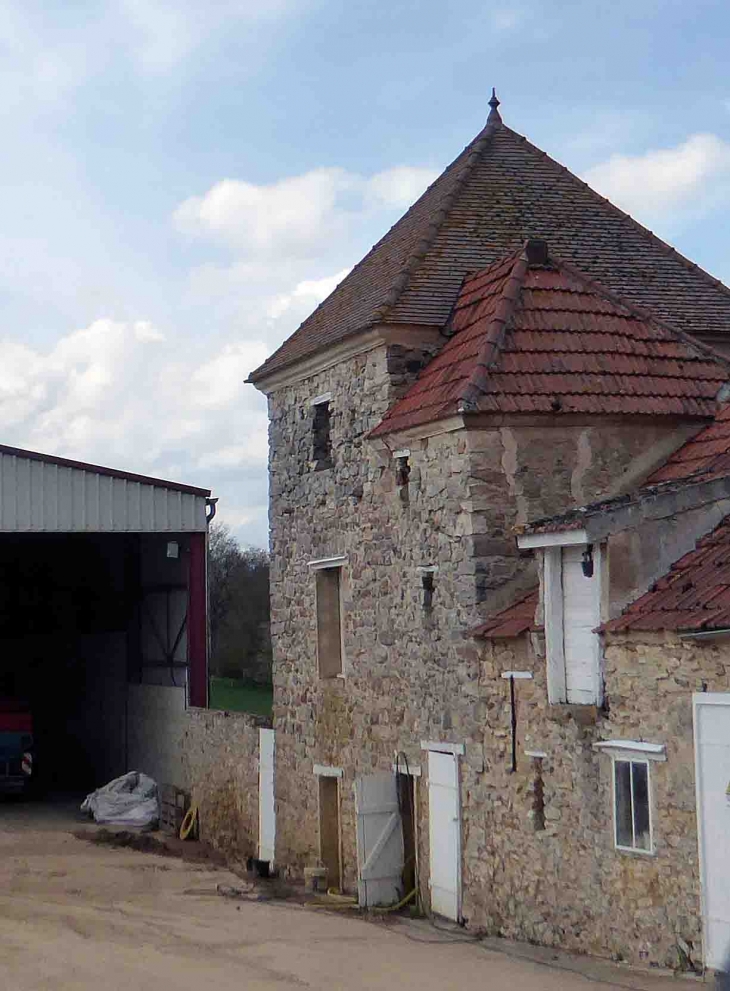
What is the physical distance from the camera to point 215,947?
12.7 metres

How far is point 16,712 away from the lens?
2697 cm

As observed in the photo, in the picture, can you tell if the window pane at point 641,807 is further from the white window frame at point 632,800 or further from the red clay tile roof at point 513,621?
the red clay tile roof at point 513,621

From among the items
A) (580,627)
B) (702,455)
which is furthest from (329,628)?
(580,627)

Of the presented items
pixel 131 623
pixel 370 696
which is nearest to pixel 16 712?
pixel 131 623

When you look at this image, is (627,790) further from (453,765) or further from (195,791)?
(195,791)

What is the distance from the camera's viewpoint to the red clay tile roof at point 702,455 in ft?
41.6

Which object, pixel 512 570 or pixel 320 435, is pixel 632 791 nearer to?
pixel 512 570

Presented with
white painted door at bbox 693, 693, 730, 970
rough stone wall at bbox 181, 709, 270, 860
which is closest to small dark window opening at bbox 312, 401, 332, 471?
rough stone wall at bbox 181, 709, 270, 860

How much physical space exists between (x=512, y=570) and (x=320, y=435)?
13.9 feet

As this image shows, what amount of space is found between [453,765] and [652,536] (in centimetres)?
337

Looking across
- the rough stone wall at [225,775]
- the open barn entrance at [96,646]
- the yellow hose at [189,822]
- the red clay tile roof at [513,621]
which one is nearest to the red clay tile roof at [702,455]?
the red clay tile roof at [513,621]

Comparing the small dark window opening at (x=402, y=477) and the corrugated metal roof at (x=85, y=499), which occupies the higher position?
the corrugated metal roof at (x=85, y=499)

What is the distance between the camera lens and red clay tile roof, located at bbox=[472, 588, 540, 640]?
12.3 meters

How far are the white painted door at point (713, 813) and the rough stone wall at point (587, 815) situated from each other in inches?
4.3
